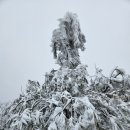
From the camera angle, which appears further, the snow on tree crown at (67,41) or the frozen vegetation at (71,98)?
the snow on tree crown at (67,41)

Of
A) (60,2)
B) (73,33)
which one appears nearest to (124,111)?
(73,33)

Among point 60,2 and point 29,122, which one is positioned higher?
point 60,2

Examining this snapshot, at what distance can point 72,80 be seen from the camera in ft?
17.4

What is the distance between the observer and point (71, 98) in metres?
4.74

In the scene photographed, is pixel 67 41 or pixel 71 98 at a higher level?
pixel 67 41

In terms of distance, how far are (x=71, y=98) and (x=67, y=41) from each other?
6.62 feet

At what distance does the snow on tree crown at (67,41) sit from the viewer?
20.2 feet

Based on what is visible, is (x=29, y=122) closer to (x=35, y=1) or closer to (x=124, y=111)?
(x=124, y=111)

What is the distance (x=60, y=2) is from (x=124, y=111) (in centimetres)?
10276

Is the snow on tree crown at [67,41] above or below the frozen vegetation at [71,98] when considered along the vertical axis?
above

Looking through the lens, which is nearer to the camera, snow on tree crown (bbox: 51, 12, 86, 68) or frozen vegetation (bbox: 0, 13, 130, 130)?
frozen vegetation (bbox: 0, 13, 130, 130)

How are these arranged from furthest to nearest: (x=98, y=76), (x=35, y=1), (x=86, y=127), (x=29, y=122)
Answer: (x=35, y=1) < (x=98, y=76) < (x=29, y=122) < (x=86, y=127)

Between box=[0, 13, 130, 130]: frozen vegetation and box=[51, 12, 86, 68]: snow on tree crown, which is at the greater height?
box=[51, 12, 86, 68]: snow on tree crown

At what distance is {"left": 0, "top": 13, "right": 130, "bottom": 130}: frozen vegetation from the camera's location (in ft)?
14.8
